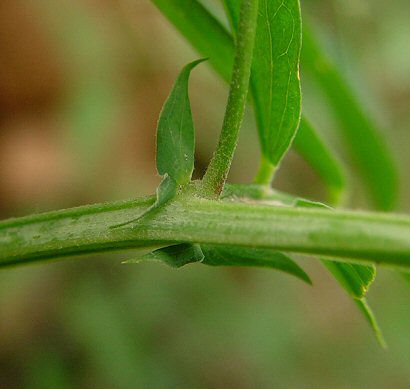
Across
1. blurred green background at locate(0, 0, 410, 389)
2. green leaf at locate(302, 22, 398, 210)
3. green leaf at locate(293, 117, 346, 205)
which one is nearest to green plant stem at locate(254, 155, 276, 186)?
green leaf at locate(293, 117, 346, 205)

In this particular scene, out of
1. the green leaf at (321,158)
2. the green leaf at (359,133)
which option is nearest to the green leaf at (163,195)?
the green leaf at (321,158)

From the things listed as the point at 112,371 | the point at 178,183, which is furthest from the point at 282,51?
the point at 112,371

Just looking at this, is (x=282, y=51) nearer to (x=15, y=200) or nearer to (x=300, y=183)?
(x=15, y=200)

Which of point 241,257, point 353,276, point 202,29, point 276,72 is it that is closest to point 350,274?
point 353,276

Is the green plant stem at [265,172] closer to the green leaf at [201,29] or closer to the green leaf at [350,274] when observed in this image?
the green leaf at [350,274]

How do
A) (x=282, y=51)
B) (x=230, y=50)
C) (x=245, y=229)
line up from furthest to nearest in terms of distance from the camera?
(x=230, y=50) < (x=282, y=51) < (x=245, y=229)

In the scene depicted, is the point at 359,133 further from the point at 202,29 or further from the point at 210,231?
the point at 210,231
